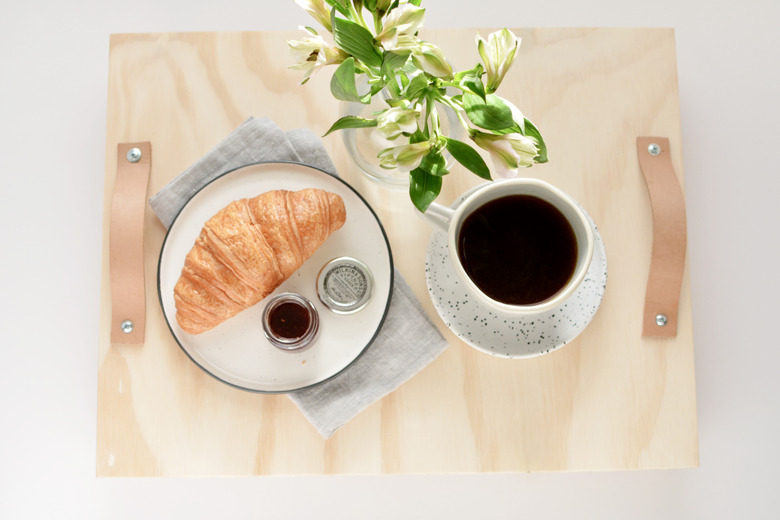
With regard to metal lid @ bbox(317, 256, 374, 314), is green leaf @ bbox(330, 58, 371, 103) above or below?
above

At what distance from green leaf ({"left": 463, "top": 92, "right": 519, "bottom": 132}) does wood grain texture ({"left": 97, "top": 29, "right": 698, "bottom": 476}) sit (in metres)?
0.38

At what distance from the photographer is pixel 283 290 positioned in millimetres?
904

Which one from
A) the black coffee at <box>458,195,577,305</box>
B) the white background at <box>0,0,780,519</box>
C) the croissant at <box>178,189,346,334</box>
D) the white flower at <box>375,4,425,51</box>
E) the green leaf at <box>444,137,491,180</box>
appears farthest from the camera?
the white background at <box>0,0,780,519</box>

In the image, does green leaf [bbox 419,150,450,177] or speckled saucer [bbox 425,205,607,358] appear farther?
speckled saucer [bbox 425,205,607,358]

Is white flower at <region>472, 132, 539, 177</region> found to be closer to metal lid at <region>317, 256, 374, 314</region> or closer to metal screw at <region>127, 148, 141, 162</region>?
metal lid at <region>317, 256, 374, 314</region>

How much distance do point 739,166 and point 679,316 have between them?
1.47 ft

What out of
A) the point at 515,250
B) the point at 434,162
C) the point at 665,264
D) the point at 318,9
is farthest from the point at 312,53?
the point at 665,264

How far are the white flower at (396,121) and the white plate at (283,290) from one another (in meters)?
0.35

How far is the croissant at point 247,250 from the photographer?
2.79ft

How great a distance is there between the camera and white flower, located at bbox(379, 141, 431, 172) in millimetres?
552

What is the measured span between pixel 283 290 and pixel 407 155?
42 cm

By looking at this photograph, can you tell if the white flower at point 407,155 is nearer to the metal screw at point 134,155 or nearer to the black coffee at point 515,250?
the black coffee at point 515,250

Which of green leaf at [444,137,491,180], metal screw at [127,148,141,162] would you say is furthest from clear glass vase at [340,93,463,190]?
metal screw at [127,148,141,162]

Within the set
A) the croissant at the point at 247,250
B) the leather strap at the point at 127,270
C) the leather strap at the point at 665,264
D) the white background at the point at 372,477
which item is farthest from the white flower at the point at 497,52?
the white background at the point at 372,477
